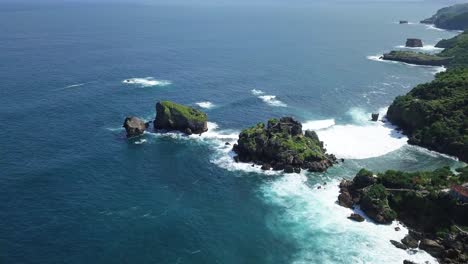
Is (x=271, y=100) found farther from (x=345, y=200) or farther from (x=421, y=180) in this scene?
(x=421, y=180)

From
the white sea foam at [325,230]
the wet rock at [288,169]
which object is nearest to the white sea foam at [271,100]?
the wet rock at [288,169]

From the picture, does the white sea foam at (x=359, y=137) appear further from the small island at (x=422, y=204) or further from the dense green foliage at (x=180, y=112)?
the dense green foliage at (x=180, y=112)

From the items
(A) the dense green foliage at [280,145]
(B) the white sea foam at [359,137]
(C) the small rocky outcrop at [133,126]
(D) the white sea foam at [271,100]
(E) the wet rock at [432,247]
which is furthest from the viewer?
(D) the white sea foam at [271,100]

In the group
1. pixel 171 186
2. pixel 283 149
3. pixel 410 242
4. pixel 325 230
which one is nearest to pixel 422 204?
pixel 410 242

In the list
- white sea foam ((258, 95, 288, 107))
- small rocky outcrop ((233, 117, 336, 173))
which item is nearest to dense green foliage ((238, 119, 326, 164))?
small rocky outcrop ((233, 117, 336, 173))

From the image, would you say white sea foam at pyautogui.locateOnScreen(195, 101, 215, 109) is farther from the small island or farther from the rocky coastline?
the small island

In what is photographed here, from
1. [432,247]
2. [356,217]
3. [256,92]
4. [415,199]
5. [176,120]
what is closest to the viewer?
[432,247]

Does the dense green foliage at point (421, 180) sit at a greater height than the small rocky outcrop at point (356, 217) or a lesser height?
greater

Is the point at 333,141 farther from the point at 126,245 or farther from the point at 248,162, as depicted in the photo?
the point at 126,245
